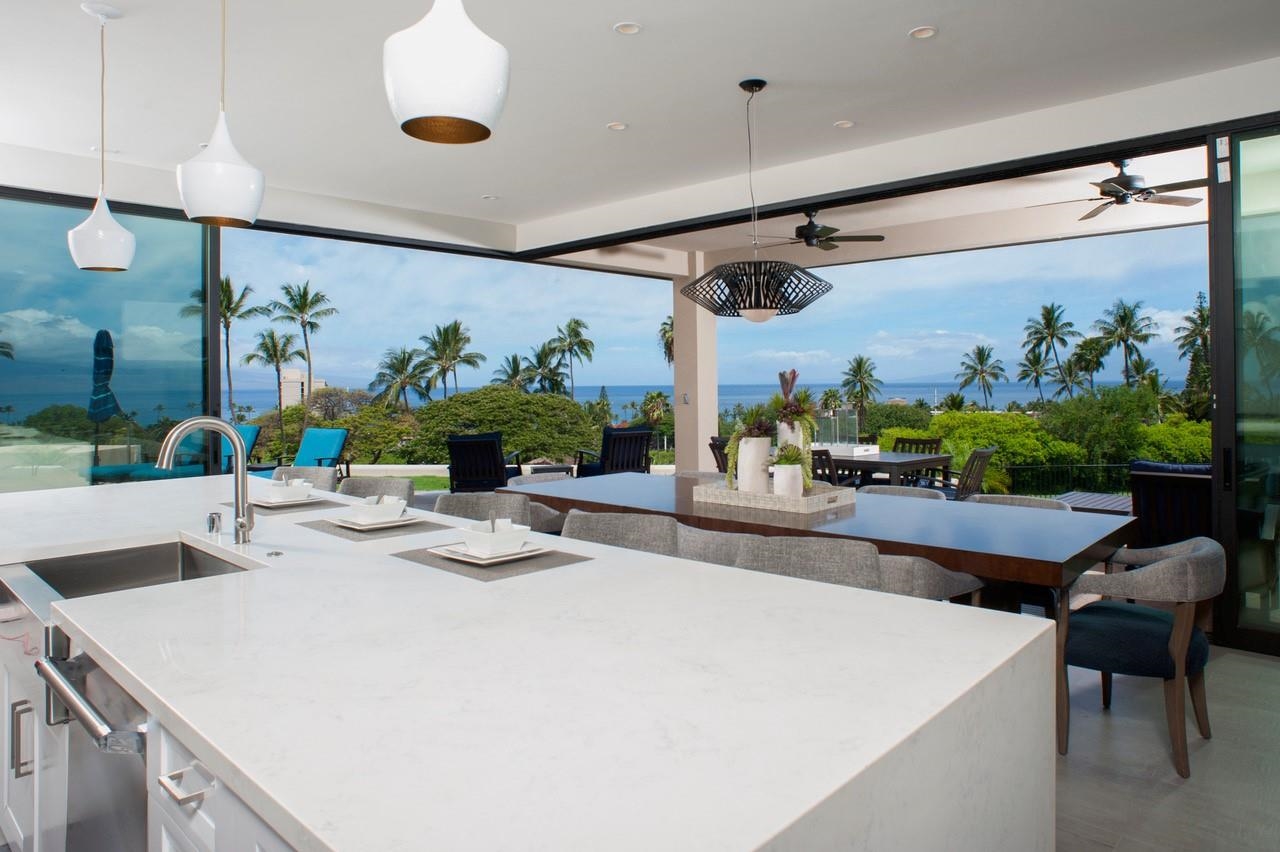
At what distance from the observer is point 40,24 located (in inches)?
128

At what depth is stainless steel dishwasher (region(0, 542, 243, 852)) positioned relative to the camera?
120cm

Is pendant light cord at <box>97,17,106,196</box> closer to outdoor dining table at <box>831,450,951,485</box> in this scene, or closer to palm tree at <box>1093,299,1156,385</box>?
outdoor dining table at <box>831,450,951,485</box>

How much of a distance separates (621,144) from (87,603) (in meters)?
4.17

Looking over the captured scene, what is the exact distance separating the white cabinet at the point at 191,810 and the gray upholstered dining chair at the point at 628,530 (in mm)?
1414

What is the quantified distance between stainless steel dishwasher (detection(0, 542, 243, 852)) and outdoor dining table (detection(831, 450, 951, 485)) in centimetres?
527

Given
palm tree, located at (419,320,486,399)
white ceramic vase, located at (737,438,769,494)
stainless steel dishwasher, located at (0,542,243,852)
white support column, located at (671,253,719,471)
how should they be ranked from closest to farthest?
stainless steel dishwasher, located at (0,542,243,852) < white ceramic vase, located at (737,438,769,494) < white support column, located at (671,253,719,471) < palm tree, located at (419,320,486,399)

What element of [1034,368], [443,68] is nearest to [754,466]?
[443,68]

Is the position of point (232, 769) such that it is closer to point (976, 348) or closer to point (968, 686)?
point (968, 686)

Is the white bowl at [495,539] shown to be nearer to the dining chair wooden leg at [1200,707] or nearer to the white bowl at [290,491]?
the white bowl at [290,491]

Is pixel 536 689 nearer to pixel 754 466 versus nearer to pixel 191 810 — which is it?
pixel 191 810

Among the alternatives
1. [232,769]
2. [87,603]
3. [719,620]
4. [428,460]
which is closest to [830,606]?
[719,620]

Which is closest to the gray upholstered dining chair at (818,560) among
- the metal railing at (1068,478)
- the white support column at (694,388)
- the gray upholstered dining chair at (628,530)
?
the gray upholstered dining chair at (628,530)

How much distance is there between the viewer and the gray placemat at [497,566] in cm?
167

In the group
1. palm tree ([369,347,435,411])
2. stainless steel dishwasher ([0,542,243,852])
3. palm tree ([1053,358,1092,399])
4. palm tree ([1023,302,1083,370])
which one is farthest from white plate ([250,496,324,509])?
palm tree ([1023,302,1083,370])
